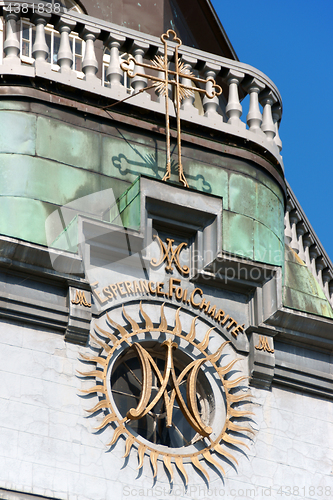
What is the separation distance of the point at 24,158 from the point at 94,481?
5234mm

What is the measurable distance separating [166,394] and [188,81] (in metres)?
5.79

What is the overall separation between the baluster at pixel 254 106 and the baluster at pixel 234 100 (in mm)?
209

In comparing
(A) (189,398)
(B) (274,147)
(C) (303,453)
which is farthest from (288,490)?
(B) (274,147)

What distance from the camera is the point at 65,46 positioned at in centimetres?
2155

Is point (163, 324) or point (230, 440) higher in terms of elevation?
point (163, 324)

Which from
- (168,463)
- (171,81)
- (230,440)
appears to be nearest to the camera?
(168,463)

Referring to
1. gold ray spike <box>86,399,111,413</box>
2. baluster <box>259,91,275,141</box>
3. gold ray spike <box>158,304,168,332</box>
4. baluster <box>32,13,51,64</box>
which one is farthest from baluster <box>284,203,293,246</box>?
gold ray spike <box>86,399,111,413</box>

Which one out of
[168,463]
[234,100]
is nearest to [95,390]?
[168,463]

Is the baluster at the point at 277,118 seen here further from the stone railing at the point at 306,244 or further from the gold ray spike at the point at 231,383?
the gold ray spike at the point at 231,383

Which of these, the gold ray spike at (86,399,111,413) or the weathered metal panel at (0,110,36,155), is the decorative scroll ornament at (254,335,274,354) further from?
the weathered metal panel at (0,110,36,155)

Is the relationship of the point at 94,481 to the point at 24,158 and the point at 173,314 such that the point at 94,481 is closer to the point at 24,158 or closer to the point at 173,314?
the point at 173,314

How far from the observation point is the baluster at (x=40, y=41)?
69.8 ft

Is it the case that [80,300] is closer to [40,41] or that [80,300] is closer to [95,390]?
[95,390]

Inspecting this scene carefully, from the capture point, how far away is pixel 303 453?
66.1 ft
